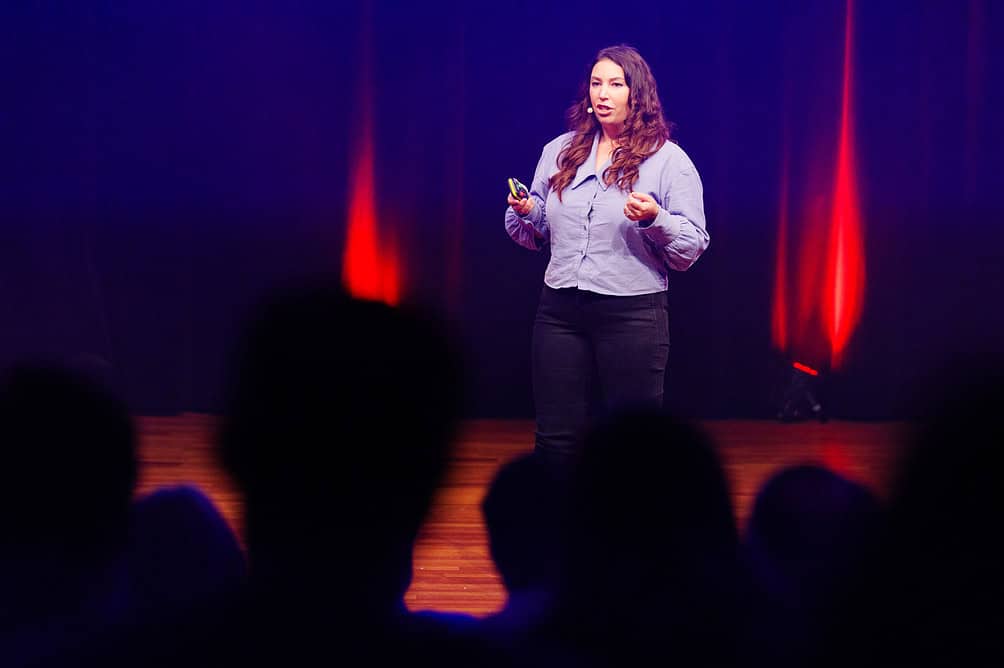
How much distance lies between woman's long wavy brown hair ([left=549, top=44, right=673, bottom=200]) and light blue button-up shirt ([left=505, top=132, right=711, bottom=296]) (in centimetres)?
2

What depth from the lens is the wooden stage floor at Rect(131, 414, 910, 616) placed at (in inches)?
98.3

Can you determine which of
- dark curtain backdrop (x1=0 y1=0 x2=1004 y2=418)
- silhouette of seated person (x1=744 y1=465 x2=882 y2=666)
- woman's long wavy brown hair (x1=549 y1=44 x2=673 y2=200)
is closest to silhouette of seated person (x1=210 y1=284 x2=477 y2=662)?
silhouette of seated person (x1=744 y1=465 x2=882 y2=666)

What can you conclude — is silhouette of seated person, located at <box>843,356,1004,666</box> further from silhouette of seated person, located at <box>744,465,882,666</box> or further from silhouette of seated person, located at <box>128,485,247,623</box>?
silhouette of seated person, located at <box>128,485,247,623</box>

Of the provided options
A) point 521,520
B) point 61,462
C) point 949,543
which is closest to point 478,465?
point 521,520

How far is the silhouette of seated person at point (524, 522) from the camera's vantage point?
965 mm

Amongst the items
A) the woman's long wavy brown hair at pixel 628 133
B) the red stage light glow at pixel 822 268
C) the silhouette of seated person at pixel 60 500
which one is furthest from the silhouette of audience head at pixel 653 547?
the red stage light glow at pixel 822 268

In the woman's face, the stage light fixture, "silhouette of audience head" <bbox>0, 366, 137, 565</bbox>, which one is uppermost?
the woman's face

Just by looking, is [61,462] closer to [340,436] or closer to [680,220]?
[340,436]

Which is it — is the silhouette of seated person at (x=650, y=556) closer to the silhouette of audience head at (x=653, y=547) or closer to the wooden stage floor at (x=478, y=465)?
the silhouette of audience head at (x=653, y=547)

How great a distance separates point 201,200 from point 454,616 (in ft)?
12.9

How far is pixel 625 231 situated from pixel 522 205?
0.26 m

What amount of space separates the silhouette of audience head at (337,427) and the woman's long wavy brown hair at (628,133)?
1600 millimetres

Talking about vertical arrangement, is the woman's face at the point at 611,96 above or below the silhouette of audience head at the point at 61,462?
above

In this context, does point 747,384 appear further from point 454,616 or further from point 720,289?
point 454,616
